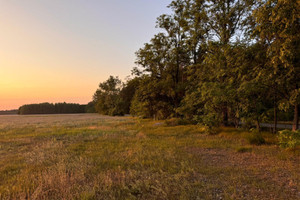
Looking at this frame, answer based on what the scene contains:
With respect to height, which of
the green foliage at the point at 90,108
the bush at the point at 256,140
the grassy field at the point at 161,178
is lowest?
the grassy field at the point at 161,178

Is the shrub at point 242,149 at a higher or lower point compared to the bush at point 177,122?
lower

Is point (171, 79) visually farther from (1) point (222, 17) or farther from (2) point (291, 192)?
(2) point (291, 192)

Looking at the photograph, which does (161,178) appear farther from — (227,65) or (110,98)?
(110,98)

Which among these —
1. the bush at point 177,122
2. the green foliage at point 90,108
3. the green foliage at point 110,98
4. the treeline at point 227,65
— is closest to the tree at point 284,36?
the treeline at point 227,65

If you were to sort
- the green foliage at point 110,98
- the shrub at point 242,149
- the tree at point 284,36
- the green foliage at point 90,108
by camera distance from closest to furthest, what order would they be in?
1. the tree at point 284,36
2. the shrub at point 242,149
3. the green foliage at point 110,98
4. the green foliage at point 90,108

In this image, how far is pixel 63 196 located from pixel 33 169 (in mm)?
3397

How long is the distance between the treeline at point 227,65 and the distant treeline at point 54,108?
91.4 metres

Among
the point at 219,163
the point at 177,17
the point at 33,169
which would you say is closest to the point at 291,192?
the point at 219,163

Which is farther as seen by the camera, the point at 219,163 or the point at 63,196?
the point at 219,163

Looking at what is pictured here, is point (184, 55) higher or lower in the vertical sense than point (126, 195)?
higher

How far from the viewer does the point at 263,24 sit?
25.0 ft

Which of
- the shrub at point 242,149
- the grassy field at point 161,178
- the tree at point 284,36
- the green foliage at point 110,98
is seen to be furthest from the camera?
the green foliage at point 110,98

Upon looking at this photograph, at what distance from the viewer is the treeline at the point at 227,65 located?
746cm

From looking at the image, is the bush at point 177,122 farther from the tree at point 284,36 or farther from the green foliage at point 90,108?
the green foliage at point 90,108
